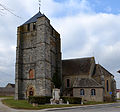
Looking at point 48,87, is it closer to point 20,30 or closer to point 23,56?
point 23,56

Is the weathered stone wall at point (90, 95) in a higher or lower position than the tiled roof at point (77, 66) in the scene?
lower

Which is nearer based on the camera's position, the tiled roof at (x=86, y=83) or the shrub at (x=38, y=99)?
the shrub at (x=38, y=99)

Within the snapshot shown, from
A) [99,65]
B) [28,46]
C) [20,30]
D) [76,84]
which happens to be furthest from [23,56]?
[99,65]

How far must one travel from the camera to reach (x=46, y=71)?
32969 mm

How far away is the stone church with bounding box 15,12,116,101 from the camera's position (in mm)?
33259

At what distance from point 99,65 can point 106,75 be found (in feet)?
9.69

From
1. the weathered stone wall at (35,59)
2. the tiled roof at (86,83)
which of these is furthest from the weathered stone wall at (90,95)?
the weathered stone wall at (35,59)

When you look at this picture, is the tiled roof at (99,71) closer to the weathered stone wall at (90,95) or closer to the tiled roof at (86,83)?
the tiled roof at (86,83)

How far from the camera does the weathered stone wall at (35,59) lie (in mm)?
32531

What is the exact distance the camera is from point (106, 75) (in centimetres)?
3922

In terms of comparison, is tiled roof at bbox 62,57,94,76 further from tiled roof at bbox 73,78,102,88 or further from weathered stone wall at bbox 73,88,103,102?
weathered stone wall at bbox 73,88,103,102

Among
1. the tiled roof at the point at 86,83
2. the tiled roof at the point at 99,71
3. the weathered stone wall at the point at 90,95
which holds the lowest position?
the weathered stone wall at the point at 90,95

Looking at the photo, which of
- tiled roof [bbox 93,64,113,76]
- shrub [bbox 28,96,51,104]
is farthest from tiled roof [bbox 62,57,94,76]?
shrub [bbox 28,96,51,104]

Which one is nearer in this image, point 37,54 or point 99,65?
point 37,54
